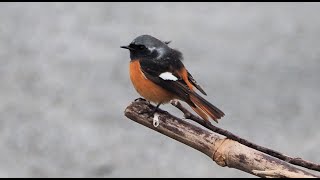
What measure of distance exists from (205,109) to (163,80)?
1.25 feet

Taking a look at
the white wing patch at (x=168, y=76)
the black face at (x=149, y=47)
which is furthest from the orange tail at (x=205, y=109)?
the black face at (x=149, y=47)

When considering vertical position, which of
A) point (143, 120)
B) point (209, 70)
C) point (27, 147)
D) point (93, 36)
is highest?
point (93, 36)

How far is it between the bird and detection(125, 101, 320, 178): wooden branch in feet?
0.87

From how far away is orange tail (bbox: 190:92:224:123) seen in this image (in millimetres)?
3596

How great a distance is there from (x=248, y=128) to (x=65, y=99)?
6.61 ft

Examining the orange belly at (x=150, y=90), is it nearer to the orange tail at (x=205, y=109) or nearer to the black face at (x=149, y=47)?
the black face at (x=149, y=47)

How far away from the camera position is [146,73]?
13.1ft

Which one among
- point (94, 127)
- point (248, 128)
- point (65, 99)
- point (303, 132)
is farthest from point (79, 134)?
point (303, 132)

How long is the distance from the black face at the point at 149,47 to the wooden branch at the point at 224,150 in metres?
0.47

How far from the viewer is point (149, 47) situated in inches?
158

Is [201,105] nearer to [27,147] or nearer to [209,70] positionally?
[27,147]

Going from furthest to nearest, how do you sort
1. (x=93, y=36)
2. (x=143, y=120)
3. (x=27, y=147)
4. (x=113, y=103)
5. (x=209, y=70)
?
(x=93, y=36) → (x=209, y=70) → (x=113, y=103) → (x=27, y=147) → (x=143, y=120)

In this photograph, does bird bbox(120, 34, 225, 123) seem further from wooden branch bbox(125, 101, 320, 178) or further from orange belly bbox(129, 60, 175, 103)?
wooden branch bbox(125, 101, 320, 178)

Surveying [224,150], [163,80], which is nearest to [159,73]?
[163,80]
